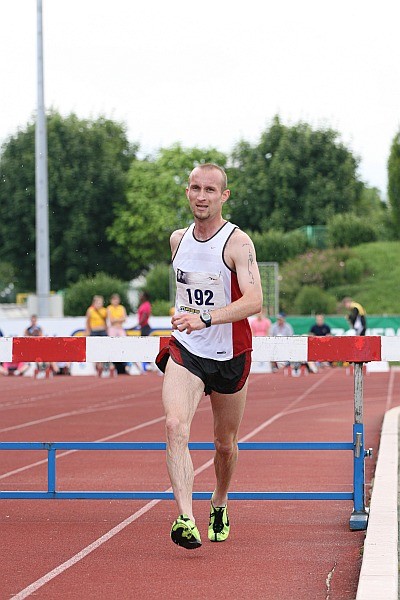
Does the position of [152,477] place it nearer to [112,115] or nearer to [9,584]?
[9,584]

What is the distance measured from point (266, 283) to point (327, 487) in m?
33.6

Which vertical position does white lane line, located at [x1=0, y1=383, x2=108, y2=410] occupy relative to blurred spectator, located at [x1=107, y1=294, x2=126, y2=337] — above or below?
below

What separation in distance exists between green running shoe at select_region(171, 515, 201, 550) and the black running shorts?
0.77 metres

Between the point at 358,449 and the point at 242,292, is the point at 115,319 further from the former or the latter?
the point at 242,292

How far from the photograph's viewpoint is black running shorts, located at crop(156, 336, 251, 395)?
263 inches

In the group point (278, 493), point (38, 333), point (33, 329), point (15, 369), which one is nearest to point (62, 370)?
point (15, 369)

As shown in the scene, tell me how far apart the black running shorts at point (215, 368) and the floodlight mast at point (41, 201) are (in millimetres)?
28927

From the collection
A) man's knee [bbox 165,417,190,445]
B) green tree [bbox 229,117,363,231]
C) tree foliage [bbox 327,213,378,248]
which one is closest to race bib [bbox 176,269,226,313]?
man's knee [bbox 165,417,190,445]

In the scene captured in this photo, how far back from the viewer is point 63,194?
233 feet

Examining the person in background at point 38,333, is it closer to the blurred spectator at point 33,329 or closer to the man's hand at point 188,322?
the blurred spectator at point 33,329

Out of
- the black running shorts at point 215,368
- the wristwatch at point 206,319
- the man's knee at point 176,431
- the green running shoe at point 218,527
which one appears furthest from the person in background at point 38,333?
the wristwatch at point 206,319

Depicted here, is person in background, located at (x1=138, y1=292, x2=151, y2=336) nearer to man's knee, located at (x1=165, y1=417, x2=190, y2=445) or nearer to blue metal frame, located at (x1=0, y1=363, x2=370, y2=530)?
blue metal frame, located at (x1=0, y1=363, x2=370, y2=530)

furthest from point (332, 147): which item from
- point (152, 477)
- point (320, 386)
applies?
point (152, 477)

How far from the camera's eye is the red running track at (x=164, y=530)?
589cm
